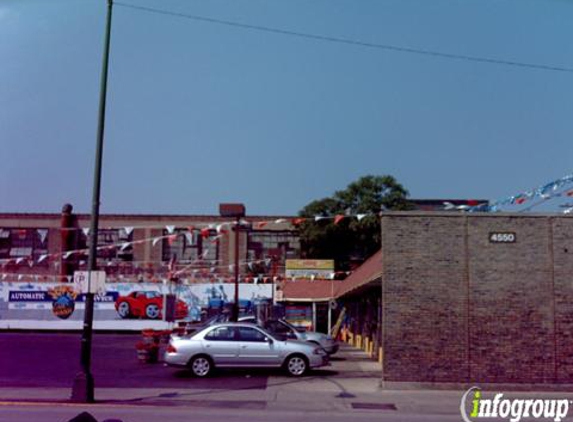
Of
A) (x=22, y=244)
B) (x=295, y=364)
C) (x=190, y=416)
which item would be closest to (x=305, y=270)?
(x=22, y=244)

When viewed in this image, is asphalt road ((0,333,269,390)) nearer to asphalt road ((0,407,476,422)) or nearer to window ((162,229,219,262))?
asphalt road ((0,407,476,422))

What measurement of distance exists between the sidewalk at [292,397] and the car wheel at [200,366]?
191 centimetres

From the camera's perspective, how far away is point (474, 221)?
757 inches

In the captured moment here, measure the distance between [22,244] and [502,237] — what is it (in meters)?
50.6

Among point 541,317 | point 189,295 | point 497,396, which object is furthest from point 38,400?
point 189,295

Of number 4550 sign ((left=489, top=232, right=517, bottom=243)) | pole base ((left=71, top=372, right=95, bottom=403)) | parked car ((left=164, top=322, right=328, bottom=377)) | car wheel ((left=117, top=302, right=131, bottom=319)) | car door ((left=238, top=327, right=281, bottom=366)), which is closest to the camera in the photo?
pole base ((left=71, top=372, right=95, bottom=403))

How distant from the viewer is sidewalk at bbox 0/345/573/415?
15.6m

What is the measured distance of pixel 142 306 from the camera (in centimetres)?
5056

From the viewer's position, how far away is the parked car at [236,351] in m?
20.4

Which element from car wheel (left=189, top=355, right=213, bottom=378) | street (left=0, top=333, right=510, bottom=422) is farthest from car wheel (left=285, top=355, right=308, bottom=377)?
car wheel (left=189, top=355, right=213, bottom=378)

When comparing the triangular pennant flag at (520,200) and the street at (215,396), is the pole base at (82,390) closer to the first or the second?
the street at (215,396)

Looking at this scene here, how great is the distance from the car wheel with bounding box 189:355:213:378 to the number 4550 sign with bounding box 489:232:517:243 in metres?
8.51

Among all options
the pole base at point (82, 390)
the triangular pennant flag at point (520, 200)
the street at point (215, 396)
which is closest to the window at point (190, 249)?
the street at point (215, 396)

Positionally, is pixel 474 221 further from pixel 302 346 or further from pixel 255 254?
pixel 255 254
